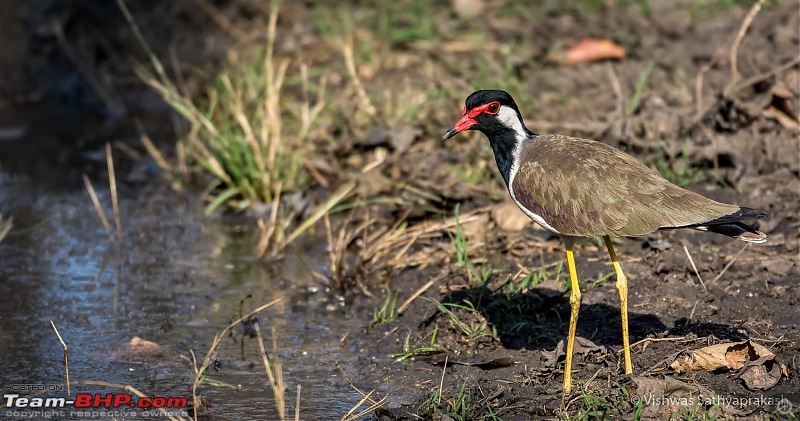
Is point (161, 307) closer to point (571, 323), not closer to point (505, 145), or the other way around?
point (505, 145)

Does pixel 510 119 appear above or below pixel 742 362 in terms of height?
above

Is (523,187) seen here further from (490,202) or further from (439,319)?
(490,202)

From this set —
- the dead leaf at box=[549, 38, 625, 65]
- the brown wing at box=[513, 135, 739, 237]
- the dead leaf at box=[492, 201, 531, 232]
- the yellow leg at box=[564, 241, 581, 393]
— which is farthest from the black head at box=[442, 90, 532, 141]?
the dead leaf at box=[549, 38, 625, 65]

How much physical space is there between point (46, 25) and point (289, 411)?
23.8ft

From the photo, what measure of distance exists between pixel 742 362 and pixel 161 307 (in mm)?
3267

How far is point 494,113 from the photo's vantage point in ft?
16.9

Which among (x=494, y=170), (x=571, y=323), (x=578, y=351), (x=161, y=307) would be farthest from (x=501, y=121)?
(x=161, y=307)

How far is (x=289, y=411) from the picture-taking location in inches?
190

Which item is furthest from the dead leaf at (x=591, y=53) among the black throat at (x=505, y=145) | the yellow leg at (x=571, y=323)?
the yellow leg at (x=571, y=323)

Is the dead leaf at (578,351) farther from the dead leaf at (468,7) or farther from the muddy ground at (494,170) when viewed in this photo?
the dead leaf at (468,7)

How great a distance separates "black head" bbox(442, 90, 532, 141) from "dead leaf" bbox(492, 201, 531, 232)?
4.23ft

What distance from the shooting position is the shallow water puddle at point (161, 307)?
5.15m

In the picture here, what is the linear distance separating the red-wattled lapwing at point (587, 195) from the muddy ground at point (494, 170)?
49 cm

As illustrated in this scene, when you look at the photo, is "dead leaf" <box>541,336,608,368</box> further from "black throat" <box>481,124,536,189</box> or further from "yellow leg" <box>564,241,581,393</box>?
"black throat" <box>481,124,536,189</box>
